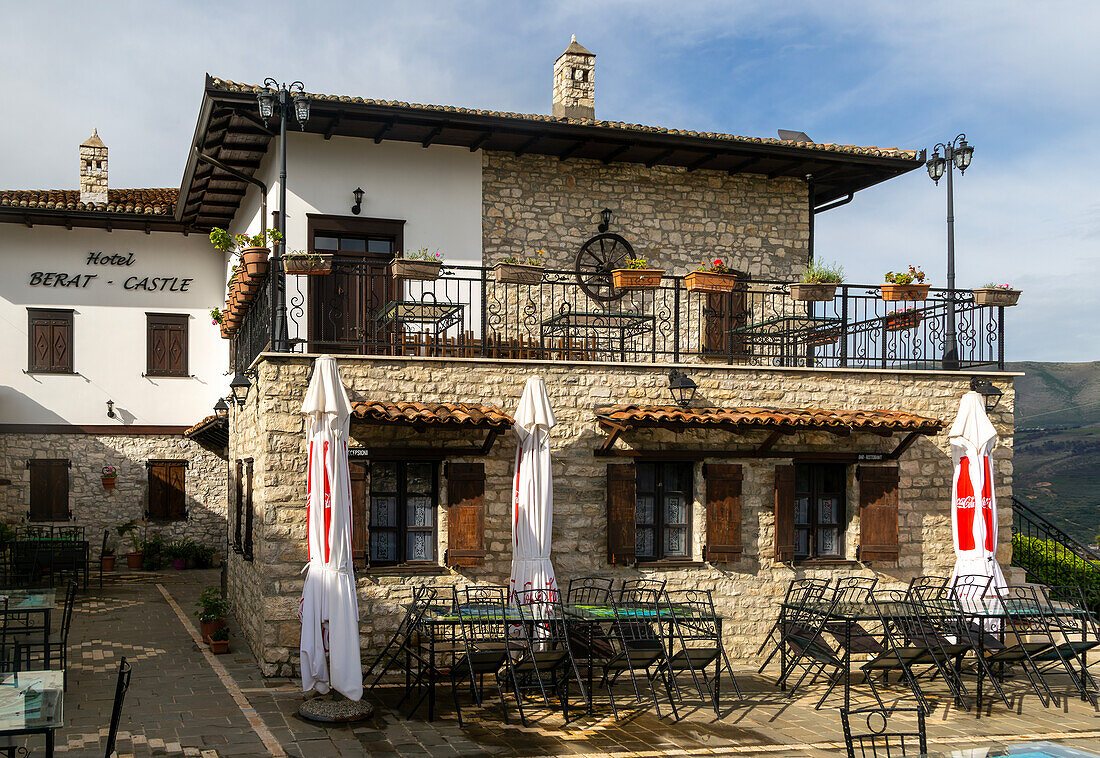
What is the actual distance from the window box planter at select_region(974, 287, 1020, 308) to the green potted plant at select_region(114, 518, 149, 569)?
604 inches

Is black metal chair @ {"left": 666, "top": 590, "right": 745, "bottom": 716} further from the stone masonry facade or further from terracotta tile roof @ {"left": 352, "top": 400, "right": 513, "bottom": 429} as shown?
terracotta tile roof @ {"left": 352, "top": 400, "right": 513, "bottom": 429}

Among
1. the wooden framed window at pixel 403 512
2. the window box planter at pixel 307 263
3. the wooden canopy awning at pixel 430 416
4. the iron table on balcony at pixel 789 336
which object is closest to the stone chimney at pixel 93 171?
the window box planter at pixel 307 263

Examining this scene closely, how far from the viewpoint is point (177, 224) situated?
61.5 feet

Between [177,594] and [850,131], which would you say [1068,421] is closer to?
[850,131]

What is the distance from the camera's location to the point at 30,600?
930cm

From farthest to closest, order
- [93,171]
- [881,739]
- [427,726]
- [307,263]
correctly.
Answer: [93,171], [307,263], [427,726], [881,739]

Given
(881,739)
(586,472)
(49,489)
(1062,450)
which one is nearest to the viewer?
(881,739)

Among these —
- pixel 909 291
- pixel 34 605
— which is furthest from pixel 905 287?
pixel 34 605

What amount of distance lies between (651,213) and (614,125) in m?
1.62

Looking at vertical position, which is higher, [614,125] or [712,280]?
[614,125]

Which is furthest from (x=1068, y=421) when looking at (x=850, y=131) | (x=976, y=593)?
(x=976, y=593)

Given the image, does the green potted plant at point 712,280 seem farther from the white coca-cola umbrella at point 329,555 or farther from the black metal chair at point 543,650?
the white coca-cola umbrella at point 329,555

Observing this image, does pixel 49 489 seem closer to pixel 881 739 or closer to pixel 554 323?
pixel 554 323

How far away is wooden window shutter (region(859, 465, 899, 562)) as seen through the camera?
11.2 meters
